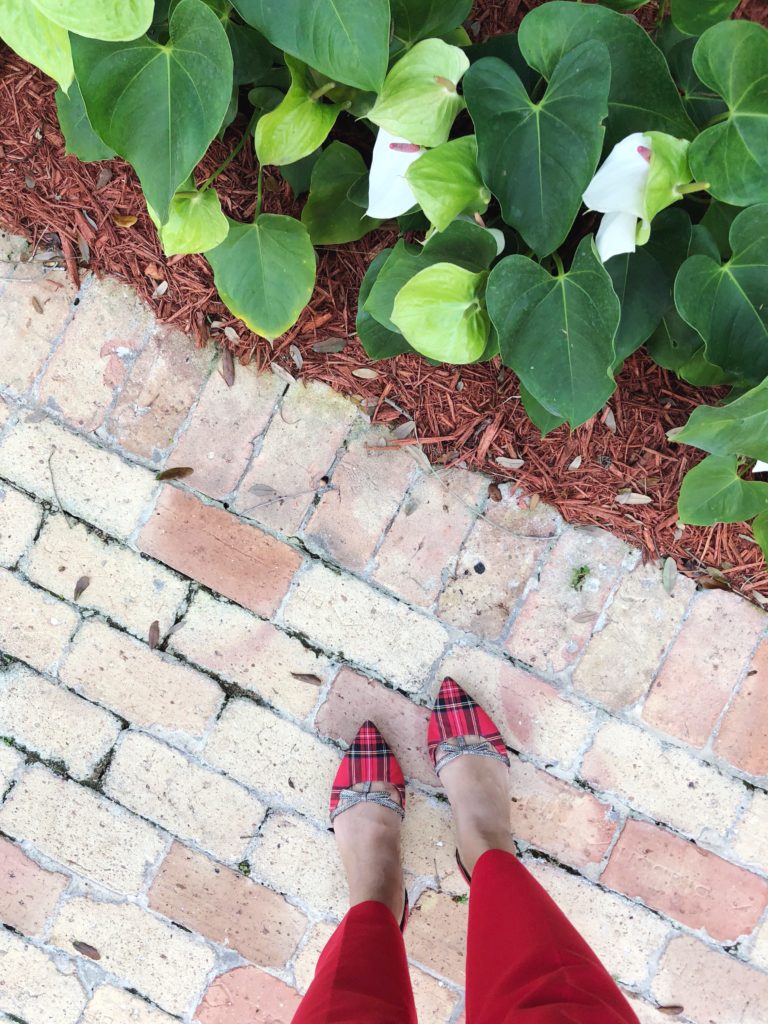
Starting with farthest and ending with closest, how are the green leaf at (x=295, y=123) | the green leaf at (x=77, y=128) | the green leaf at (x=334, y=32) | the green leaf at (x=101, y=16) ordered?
the green leaf at (x=77, y=128), the green leaf at (x=295, y=123), the green leaf at (x=334, y=32), the green leaf at (x=101, y=16)

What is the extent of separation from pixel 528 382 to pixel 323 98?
2.06 ft

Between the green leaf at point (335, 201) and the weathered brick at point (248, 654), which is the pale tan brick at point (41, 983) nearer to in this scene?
the weathered brick at point (248, 654)

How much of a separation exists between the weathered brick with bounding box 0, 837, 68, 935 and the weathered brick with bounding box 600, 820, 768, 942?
1326 mm

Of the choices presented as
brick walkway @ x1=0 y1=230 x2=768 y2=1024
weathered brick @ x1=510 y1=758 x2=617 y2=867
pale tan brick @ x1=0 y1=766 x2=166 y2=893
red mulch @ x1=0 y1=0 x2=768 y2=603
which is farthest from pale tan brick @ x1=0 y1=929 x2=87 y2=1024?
red mulch @ x1=0 y1=0 x2=768 y2=603

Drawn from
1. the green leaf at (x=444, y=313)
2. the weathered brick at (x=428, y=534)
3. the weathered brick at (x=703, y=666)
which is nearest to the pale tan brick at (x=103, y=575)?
the weathered brick at (x=428, y=534)

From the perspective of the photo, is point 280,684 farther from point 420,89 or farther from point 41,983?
point 420,89

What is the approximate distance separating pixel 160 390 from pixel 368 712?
0.89m

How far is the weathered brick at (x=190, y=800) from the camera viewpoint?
172 cm

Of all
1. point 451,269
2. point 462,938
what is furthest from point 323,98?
point 462,938

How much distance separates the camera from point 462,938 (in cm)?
173

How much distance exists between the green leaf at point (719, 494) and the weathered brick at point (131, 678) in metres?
1.14

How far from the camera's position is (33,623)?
5.64 ft

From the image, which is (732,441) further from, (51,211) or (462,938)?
(51,211)

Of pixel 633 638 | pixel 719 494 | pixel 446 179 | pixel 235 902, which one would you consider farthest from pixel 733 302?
pixel 235 902
